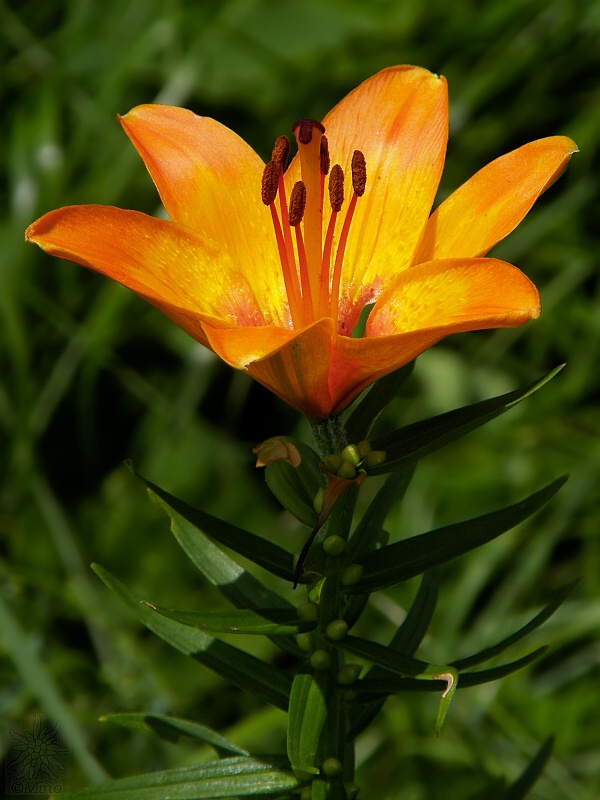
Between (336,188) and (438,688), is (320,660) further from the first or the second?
(336,188)

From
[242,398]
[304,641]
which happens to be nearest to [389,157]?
[304,641]

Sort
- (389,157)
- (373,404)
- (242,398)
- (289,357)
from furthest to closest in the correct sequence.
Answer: (242,398)
(389,157)
(373,404)
(289,357)

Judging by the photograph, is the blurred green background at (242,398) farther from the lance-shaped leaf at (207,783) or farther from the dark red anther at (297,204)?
the dark red anther at (297,204)

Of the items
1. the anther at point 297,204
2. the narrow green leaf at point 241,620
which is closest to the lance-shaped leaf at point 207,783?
the narrow green leaf at point 241,620

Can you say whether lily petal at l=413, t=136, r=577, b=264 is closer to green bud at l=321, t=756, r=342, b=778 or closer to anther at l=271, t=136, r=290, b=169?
anther at l=271, t=136, r=290, b=169

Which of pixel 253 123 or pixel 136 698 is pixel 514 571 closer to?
pixel 136 698

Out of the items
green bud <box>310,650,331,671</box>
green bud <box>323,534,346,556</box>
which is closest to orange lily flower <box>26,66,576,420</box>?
green bud <box>323,534,346,556</box>
